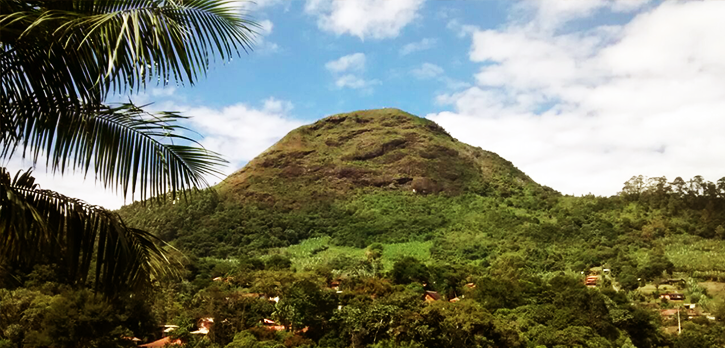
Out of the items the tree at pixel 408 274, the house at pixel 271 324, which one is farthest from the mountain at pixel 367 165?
the house at pixel 271 324

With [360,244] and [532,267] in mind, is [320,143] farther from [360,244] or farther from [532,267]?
[532,267]

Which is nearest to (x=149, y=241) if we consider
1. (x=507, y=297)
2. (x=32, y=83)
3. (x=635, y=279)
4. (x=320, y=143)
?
(x=32, y=83)

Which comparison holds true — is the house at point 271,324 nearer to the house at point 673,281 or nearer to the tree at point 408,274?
the tree at point 408,274

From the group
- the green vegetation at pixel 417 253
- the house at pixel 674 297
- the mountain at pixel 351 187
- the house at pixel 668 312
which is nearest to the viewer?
the green vegetation at pixel 417 253

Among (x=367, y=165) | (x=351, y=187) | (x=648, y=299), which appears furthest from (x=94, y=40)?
(x=367, y=165)

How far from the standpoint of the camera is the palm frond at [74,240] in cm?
243

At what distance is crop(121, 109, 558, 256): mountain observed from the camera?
71875 millimetres

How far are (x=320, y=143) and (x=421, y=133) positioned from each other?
18063 mm

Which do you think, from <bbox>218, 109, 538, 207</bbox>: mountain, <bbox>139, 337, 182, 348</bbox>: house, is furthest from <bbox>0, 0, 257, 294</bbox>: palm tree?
<bbox>218, 109, 538, 207</bbox>: mountain

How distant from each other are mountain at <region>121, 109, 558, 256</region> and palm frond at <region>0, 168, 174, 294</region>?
64972mm

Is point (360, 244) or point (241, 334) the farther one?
point (360, 244)

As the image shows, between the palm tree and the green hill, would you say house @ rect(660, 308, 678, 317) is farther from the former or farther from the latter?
the palm tree

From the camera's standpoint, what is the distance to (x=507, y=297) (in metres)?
31.9

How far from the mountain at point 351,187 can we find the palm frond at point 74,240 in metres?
65.0
